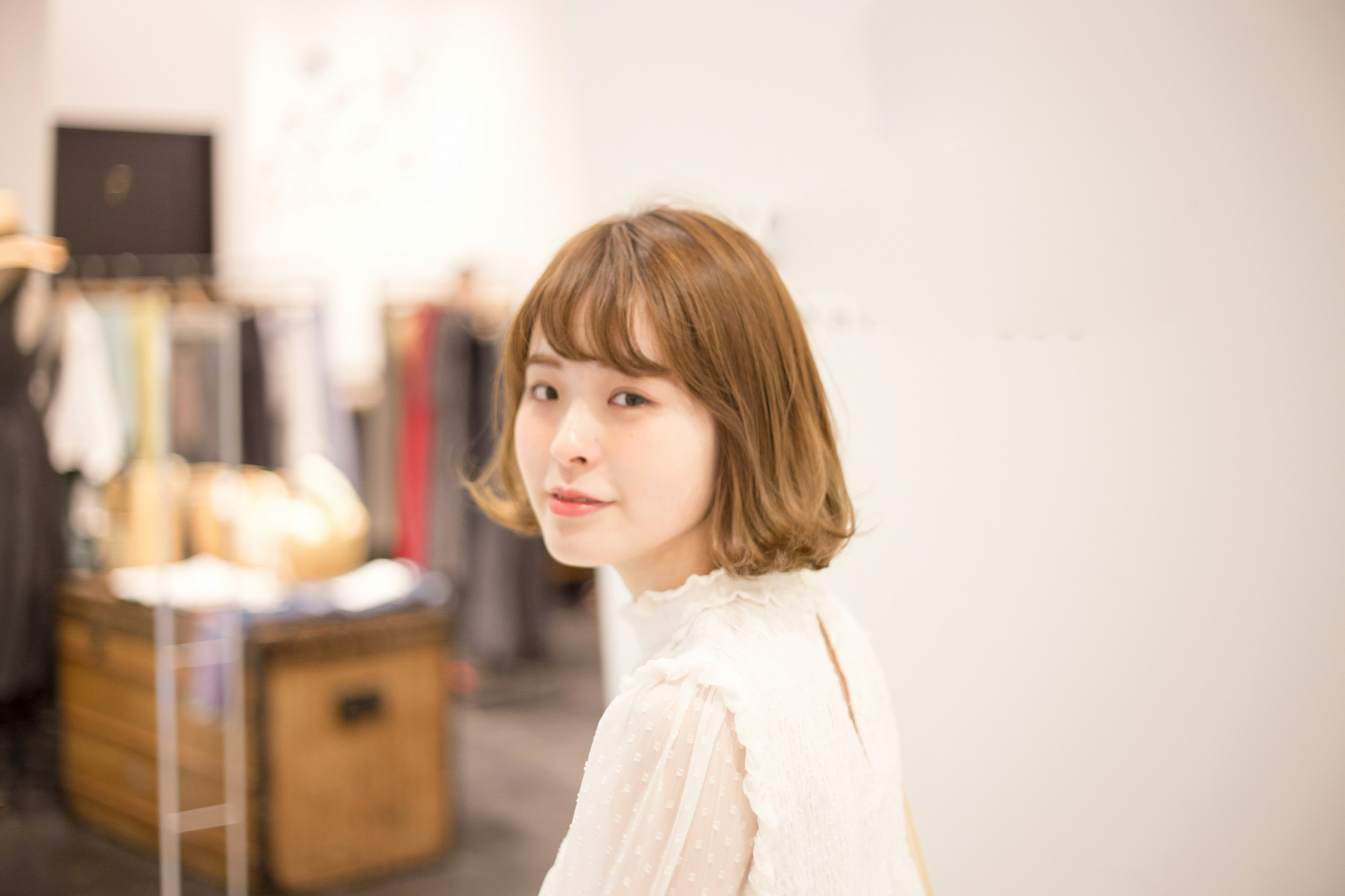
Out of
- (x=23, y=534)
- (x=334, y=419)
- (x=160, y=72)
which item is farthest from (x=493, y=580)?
(x=160, y=72)

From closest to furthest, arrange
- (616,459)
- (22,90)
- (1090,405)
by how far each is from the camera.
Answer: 1. (616,459)
2. (1090,405)
3. (22,90)

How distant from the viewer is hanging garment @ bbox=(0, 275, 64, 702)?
2598mm

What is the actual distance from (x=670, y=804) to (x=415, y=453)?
3.36 metres

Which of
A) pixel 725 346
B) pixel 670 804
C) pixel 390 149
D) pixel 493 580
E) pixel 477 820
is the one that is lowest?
pixel 477 820

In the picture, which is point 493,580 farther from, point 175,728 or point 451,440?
point 175,728

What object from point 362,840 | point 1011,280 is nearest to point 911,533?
point 1011,280

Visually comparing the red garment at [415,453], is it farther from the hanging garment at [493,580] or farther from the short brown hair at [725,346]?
the short brown hair at [725,346]

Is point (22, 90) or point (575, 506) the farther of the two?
point (22, 90)

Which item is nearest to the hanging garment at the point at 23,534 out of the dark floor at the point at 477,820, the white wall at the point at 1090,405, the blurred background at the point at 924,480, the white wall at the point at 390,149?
→ the blurred background at the point at 924,480

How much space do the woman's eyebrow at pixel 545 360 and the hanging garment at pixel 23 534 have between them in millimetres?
2373

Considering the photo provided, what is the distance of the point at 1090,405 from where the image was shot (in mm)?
896

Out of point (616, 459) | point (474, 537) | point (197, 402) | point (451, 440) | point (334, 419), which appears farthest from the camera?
point (474, 537)

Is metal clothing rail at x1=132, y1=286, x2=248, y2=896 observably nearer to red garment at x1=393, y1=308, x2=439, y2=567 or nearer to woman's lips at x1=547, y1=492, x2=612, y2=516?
red garment at x1=393, y1=308, x2=439, y2=567

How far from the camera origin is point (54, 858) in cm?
273
